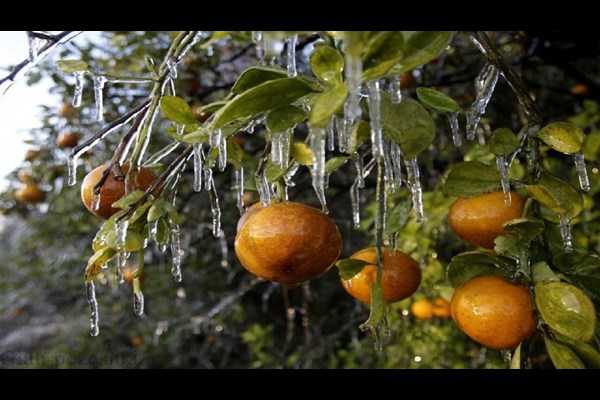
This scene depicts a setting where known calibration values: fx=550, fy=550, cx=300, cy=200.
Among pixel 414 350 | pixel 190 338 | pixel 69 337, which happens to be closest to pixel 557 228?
pixel 414 350

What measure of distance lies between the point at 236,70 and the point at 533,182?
2.09 m

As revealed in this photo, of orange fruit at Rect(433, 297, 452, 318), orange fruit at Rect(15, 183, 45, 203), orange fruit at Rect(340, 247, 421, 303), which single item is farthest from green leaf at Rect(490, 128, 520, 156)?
orange fruit at Rect(15, 183, 45, 203)

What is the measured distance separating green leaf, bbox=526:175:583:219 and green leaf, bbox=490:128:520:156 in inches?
2.4

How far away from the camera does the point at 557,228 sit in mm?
762

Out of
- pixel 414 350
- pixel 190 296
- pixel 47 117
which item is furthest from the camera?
pixel 190 296

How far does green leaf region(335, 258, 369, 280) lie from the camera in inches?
27.4

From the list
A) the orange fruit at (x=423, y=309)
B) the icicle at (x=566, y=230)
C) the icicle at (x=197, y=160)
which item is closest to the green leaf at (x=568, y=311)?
the icicle at (x=566, y=230)

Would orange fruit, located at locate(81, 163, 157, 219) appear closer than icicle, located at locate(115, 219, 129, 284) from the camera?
No

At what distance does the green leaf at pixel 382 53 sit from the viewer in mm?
393

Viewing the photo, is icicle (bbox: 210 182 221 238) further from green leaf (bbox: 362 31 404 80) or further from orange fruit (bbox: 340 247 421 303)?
green leaf (bbox: 362 31 404 80)

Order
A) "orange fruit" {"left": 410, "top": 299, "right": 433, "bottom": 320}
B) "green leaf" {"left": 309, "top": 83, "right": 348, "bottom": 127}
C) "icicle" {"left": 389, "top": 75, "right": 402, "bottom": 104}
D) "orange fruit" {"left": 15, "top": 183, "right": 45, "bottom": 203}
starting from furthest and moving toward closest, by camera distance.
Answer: "orange fruit" {"left": 15, "top": 183, "right": 45, "bottom": 203}
"orange fruit" {"left": 410, "top": 299, "right": 433, "bottom": 320}
"icicle" {"left": 389, "top": 75, "right": 402, "bottom": 104}
"green leaf" {"left": 309, "top": 83, "right": 348, "bottom": 127}

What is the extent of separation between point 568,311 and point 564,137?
0.24 metres

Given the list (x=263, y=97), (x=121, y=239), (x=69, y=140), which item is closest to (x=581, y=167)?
(x=263, y=97)
